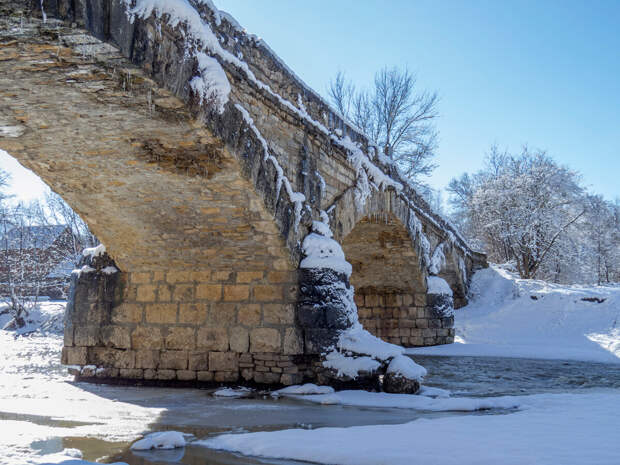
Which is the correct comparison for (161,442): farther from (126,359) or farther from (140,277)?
(140,277)

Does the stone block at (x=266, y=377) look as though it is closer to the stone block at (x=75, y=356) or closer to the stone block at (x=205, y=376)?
the stone block at (x=205, y=376)

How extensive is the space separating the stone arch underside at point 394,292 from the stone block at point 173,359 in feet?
17.4

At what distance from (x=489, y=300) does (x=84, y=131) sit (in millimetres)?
14700

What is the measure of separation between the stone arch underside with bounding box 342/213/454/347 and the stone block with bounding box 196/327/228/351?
5080 mm

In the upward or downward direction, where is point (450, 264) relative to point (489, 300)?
upward

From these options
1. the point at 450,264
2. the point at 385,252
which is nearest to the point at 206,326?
the point at 385,252

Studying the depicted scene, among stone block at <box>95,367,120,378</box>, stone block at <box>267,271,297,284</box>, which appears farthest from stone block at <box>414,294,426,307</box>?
stone block at <box>95,367,120,378</box>

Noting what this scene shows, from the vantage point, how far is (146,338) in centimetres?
755

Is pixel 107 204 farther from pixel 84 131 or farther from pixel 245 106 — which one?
pixel 245 106

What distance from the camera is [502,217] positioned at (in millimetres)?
23031

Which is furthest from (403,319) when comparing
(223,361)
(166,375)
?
(166,375)

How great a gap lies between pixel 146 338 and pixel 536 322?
11.4 metres

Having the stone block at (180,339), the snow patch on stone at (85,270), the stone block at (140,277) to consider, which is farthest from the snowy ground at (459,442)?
the snow patch on stone at (85,270)

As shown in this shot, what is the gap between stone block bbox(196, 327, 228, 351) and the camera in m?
7.20
